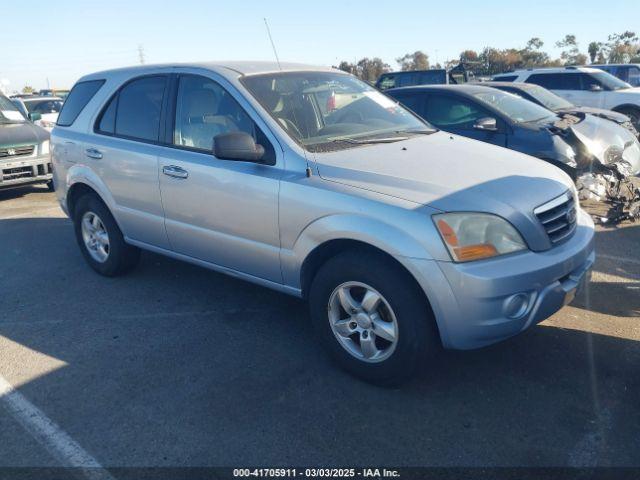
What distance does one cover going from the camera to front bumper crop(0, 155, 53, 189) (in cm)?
887

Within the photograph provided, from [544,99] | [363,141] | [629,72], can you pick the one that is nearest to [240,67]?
[363,141]

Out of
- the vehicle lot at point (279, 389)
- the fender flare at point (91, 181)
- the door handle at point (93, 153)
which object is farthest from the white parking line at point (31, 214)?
the door handle at point (93, 153)

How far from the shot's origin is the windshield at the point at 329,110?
3.76m

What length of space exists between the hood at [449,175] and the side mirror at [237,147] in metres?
0.41

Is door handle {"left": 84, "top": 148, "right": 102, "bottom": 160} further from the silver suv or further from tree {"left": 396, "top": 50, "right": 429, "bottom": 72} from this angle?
tree {"left": 396, "top": 50, "right": 429, "bottom": 72}

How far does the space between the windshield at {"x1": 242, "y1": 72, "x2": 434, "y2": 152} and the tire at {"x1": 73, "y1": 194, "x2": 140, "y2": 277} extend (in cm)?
198

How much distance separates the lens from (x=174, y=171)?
4109 millimetres

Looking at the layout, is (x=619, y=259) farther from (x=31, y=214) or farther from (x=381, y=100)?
(x=31, y=214)

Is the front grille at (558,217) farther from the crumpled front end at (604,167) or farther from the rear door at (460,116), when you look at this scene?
the rear door at (460,116)

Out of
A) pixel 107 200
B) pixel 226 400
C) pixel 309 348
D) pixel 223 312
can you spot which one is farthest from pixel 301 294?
pixel 107 200

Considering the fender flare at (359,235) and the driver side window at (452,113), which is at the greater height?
the driver side window at (452,113)

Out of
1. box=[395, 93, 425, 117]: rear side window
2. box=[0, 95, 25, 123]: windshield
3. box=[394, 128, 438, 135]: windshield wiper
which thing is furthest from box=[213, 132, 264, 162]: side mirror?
box=[0, 95, 25, 123]: windshield

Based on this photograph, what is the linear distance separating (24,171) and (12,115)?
156 cm

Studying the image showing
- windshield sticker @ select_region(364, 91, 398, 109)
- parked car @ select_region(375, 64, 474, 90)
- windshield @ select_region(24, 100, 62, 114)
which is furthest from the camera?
parked car @ select_region(375, 64, 474, 90)
